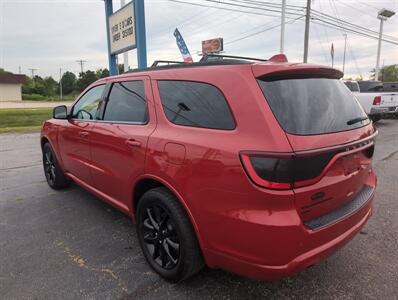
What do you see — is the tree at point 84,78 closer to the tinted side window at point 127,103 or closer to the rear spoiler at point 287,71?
the tinted side window at point 127,103

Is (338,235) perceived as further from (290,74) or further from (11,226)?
(11,226)

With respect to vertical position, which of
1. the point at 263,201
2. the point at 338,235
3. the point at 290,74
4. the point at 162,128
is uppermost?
the point at 290,74

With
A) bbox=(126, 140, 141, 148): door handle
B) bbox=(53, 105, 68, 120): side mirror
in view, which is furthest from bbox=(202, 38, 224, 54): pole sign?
bbox=(126, 140, 141, 148): door handle

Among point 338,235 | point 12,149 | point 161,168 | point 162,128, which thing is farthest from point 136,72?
point 12,149

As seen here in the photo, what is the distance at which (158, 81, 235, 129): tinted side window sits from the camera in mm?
2277

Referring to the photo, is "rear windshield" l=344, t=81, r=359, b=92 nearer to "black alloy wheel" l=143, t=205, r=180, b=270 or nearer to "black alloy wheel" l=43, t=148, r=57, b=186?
"black alloy wheel" l=43, t=148, r=57, b=186

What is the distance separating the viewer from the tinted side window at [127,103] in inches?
120

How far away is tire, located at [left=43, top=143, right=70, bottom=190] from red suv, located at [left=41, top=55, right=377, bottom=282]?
91.8 inches

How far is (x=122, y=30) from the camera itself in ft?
33.0

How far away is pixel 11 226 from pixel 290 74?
360cm

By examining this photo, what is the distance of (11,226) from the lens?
388 cm

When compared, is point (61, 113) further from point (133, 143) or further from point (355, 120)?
point (355, 120)

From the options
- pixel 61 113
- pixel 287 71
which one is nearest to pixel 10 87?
pixel 61 113

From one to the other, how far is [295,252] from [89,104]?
3.10 m
